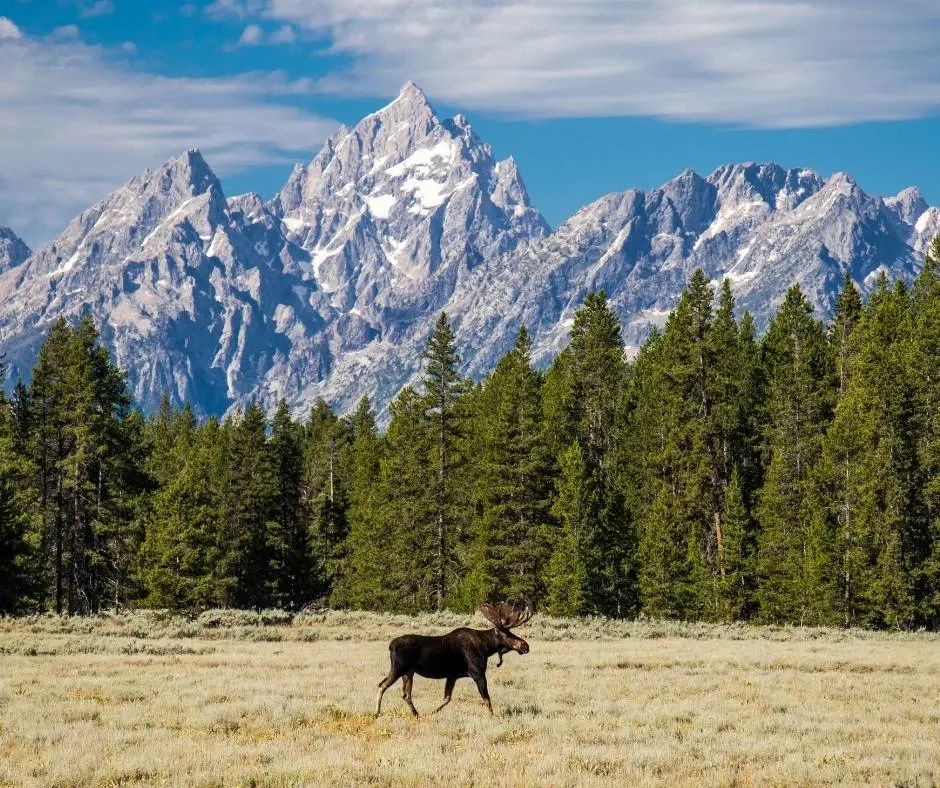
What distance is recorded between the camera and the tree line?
43.4 m

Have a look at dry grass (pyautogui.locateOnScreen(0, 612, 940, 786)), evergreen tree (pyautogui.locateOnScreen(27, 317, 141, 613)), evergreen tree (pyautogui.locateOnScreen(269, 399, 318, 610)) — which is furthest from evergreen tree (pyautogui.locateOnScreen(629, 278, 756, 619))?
evergreen tree (pyautogui.locateOnScreen(269, 399, 318, 610))

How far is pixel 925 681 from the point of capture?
2353 centimetres

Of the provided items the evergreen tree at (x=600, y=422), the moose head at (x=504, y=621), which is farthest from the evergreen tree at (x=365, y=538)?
the moose head at (x=504, y=621)

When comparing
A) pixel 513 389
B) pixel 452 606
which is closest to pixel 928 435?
pixel 513 389

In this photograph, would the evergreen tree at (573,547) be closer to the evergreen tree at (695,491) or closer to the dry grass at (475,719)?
the evergreen tree at (695,491)

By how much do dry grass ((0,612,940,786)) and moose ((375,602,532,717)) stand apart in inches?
28.0

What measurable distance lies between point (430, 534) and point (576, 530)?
1109 centimetres

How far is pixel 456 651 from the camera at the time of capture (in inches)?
659

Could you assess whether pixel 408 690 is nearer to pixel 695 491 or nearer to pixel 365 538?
pixel 695 491

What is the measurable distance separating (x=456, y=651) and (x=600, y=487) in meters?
35.8

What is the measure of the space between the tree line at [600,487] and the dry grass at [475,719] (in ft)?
46.7

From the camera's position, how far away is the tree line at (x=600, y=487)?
142 ft

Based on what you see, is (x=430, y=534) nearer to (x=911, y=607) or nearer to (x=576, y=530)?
(x=576, y=530)

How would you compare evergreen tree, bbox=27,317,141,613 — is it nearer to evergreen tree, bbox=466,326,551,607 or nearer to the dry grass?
the dry grass
